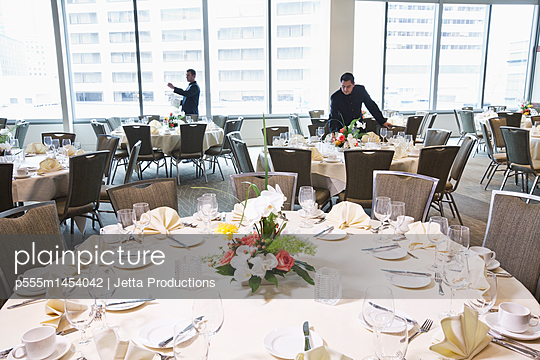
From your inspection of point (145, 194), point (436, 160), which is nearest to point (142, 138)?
point (145, 194)

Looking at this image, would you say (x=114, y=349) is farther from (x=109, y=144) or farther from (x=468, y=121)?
(x=468, y=121)

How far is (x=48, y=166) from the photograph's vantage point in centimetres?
400

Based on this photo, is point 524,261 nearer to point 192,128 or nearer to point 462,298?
point 462,298

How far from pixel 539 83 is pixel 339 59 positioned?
6.23 m

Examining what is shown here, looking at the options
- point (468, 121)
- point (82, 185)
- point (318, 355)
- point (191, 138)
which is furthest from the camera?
point (468, 121)

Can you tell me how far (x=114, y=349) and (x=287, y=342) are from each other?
0.50 meters

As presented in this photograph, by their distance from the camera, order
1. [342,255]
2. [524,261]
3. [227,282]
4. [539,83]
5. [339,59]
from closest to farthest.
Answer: [227,282] < [342,255] < [524,261] < [339,59] < [539,83]

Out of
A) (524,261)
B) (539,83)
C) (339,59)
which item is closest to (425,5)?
(339,59)

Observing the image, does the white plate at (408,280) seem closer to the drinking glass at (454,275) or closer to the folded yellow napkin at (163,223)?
the drinking glass at (454,275)

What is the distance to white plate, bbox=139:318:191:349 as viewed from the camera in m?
1.29

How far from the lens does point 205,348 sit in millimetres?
995

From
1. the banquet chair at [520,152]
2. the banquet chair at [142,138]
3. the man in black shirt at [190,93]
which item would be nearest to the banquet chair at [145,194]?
the banquet chair at [142,138]

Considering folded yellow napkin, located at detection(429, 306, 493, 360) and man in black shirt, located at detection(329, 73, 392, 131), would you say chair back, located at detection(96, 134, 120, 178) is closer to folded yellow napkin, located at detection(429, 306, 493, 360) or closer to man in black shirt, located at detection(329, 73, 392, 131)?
man in black shirt, located at detection(329, 73, 392, 131)

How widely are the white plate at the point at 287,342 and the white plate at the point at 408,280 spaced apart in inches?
19.5
